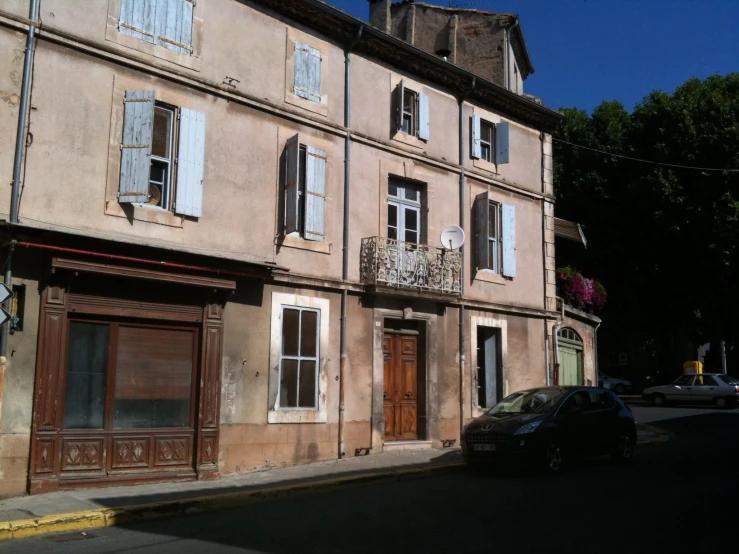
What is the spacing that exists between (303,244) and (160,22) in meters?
4.66

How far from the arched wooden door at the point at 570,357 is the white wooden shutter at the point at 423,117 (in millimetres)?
7250

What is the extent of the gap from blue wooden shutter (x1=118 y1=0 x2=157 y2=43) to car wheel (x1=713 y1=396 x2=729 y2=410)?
1054 inches

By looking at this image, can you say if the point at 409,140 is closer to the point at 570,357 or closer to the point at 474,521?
the point at 570,357

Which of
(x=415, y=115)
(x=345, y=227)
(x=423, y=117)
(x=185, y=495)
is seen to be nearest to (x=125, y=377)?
(x=185, y=495)

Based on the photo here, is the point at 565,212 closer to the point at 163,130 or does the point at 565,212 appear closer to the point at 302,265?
the point at 302,265

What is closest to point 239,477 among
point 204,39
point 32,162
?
point 32,162

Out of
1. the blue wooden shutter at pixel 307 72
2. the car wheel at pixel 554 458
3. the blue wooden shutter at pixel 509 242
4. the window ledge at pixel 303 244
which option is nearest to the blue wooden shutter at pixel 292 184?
the window ledge at pixel 303 244

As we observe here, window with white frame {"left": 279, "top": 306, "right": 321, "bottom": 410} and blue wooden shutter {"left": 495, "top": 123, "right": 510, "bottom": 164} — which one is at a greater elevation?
blue wooden shutter {"left": 495, "top": 123, "right": 510, "bottom": 164}

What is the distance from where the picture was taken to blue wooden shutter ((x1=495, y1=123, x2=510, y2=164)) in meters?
18.5

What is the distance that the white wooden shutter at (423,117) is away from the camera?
1658cm

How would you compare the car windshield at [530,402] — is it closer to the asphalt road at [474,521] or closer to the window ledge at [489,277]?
the asphalt road at [474,521]

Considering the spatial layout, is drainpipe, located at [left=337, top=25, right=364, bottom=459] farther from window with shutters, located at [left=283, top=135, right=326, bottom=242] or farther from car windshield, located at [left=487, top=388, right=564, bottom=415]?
car windshield, located at [left=487, top=388, right=564, bottom=415]

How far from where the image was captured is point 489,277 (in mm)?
17844

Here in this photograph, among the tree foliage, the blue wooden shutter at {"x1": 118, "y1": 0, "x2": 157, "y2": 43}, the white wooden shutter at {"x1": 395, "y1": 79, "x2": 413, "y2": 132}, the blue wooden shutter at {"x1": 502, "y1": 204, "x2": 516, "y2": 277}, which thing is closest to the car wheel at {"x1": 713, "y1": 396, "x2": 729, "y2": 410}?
the tree foliage
